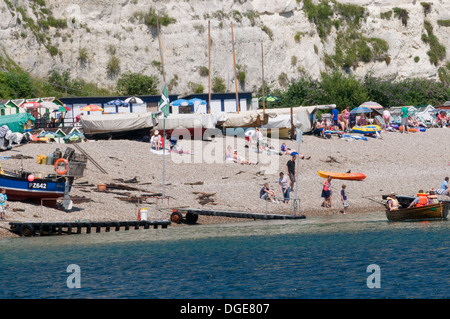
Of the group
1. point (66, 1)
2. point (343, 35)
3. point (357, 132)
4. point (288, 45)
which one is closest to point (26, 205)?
point (357, 132)

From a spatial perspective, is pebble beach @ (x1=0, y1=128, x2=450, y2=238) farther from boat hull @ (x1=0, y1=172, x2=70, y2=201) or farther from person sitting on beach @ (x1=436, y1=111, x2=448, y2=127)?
person sitting on beach @ (x1=436, y1=111, x2=448, y2=127)

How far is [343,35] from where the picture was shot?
80.0 m

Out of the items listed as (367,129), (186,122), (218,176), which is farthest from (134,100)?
(218,176)

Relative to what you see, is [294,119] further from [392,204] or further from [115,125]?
[392,204]

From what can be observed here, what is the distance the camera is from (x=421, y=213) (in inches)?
1193

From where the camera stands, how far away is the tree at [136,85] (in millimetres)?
62125

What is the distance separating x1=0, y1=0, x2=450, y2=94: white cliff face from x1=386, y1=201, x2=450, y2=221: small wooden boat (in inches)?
1515

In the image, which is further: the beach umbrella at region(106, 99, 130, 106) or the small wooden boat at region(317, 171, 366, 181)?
the beach umbrella at region(106, 99, 130, 106)

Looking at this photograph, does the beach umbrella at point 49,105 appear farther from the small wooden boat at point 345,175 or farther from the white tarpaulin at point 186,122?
the small wooden boat at point 345,175

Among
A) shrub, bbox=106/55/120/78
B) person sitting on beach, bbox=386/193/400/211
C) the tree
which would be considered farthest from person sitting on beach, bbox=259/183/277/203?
shrub, bbox=106/55/120/78

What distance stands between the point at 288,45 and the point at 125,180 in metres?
42.7

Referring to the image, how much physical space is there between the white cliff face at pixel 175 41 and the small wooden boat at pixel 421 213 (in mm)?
38481

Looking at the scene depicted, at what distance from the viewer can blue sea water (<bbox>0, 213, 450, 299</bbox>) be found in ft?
64.4

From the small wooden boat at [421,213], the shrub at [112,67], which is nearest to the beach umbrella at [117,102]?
the shrub at [112,67]
